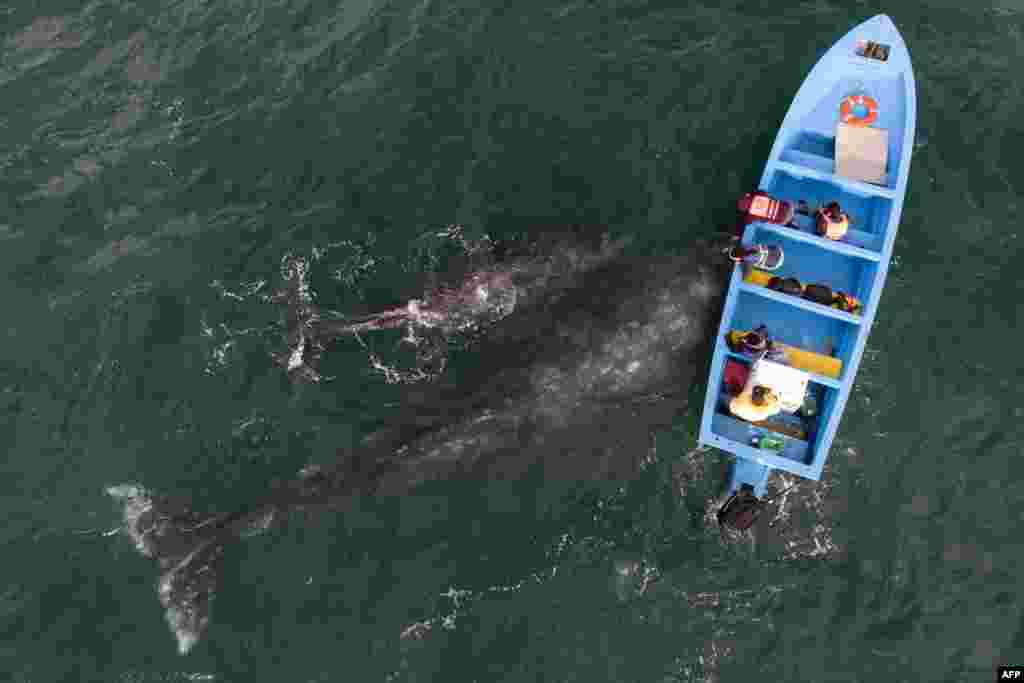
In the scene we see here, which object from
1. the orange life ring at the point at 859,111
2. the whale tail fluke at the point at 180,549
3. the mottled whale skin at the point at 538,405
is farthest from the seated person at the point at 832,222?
the whale tail fluke at the point at 180,549

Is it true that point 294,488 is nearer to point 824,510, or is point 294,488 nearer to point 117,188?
point 117,188

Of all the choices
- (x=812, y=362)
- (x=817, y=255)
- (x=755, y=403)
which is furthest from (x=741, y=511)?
(x=817, y=255)

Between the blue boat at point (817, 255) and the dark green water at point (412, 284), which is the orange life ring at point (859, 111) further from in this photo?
the dark green water at point (412, 284)

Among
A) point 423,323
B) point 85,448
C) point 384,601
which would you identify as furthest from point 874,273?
point 85,448

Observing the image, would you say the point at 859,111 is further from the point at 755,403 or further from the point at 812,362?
the point at 755,403

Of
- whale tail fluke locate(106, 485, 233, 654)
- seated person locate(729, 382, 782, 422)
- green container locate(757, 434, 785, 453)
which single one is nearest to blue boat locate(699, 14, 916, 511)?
green container locate(757, 434, 785, 453)

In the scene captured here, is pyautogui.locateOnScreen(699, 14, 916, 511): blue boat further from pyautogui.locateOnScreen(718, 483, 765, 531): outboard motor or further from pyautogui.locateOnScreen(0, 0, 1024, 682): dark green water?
pyautogui.locateOnScreen(0, 0, 1024, 682): dark green water
